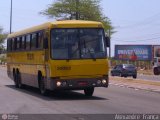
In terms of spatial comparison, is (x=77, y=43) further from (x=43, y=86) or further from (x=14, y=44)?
(x=14, y=44)

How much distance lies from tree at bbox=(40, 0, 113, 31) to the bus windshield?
42405 mm

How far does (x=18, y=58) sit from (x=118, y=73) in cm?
2602

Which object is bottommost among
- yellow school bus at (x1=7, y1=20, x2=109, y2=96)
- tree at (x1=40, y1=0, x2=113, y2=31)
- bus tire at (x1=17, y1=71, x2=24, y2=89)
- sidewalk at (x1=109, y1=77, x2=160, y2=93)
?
sidewalk at (x1=109, y1=77, x2=160, y2=93)

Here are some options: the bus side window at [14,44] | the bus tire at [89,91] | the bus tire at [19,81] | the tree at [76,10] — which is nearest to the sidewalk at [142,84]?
the bus tire at [89,91]

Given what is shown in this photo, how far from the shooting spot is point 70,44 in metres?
21.6

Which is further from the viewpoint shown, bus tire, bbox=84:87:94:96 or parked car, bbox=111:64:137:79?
parked car, bbox=111:64:137:79

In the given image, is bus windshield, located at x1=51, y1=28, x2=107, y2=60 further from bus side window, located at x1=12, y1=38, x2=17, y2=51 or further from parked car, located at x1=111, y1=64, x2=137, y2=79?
parked car, located at x1=111, y1=64, x2=137, y2=79

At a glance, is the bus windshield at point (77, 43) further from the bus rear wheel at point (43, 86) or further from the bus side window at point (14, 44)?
the bus side window at point (14, 44)

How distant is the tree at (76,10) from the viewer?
213 feet

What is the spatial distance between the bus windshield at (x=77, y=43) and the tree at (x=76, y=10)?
42405mm

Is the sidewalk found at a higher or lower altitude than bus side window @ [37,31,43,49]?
lower

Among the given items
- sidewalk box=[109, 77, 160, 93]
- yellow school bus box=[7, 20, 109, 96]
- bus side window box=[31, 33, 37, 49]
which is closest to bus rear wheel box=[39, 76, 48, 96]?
yellow school bus box=[7, 20, 109, 96]

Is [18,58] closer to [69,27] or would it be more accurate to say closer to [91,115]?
[69,27]

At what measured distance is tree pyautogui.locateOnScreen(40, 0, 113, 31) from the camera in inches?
2562
